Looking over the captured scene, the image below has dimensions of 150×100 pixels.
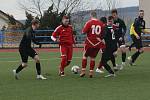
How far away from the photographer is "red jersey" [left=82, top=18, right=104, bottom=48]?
47.8ft

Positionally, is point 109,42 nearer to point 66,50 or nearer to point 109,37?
point 109,37

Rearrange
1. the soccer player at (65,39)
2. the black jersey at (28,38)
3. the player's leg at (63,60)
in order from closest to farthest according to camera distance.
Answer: the black jersey at (28,38)
the player's leg at (63,60)
the soccer player at (65,39)

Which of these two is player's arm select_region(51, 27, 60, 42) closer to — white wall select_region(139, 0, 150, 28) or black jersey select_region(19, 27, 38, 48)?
black jersey select_region(19, 27, 38, 48)

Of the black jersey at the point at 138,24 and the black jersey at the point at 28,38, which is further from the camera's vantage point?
the black jersey at the point at 138,24

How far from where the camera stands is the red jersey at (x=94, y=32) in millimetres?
14578

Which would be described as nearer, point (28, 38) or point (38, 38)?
point (28, 38)

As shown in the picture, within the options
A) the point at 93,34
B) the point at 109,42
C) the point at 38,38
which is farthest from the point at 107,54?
the point at 38,38

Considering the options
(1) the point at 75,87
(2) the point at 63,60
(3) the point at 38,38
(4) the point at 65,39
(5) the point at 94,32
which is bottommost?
(3) the point at 38,38

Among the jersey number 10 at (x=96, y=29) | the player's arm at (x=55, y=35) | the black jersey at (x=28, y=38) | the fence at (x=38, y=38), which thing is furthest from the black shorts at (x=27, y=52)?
the fence at (x=38, y=38)

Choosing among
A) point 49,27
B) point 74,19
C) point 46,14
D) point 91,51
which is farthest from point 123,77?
point 74,19

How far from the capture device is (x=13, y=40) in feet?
147

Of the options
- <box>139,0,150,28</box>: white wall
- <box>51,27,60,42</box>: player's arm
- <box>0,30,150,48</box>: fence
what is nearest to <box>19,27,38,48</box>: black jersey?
<box>51,27,60,42</box>: player's arm

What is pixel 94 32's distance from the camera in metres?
14.6

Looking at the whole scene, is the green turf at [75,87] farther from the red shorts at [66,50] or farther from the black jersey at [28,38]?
the black jersey at [28,38]
